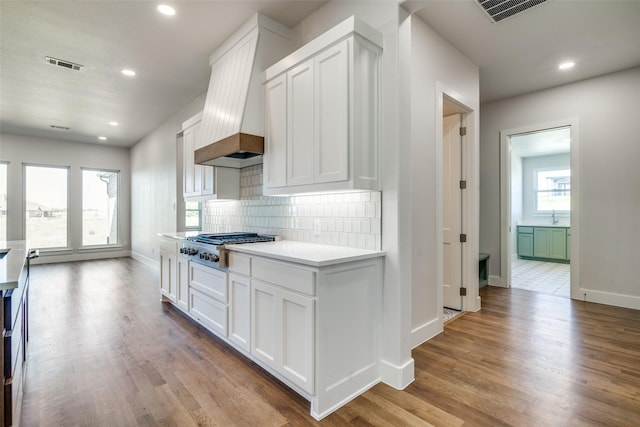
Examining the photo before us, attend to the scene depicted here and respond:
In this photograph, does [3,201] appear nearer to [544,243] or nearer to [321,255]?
[321,255]

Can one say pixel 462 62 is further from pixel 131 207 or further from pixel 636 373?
pixel 131 207

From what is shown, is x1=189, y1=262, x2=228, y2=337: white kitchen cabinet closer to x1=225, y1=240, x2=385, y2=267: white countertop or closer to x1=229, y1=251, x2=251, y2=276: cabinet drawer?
x1=229, y1=251, x2=251, y2=276: cabinet drawer

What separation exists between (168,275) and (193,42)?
2.72 metres

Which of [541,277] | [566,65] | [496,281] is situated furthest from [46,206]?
[541,277]

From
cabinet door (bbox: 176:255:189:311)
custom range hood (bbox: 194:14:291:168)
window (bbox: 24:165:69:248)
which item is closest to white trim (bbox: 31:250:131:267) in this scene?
window (bbox: 24:165:69:248)

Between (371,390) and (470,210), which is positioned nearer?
(371,390)

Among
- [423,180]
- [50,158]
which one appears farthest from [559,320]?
[50,158]

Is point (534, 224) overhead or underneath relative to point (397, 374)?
overhead

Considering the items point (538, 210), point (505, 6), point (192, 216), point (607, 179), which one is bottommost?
point (192, 216)

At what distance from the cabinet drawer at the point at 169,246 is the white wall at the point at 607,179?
5180mm

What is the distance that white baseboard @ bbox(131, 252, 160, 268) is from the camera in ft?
21.3

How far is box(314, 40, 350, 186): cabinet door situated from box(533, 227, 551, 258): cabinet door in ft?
24.0

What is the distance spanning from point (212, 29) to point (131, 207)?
6.72 metres

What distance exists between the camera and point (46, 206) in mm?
7316
